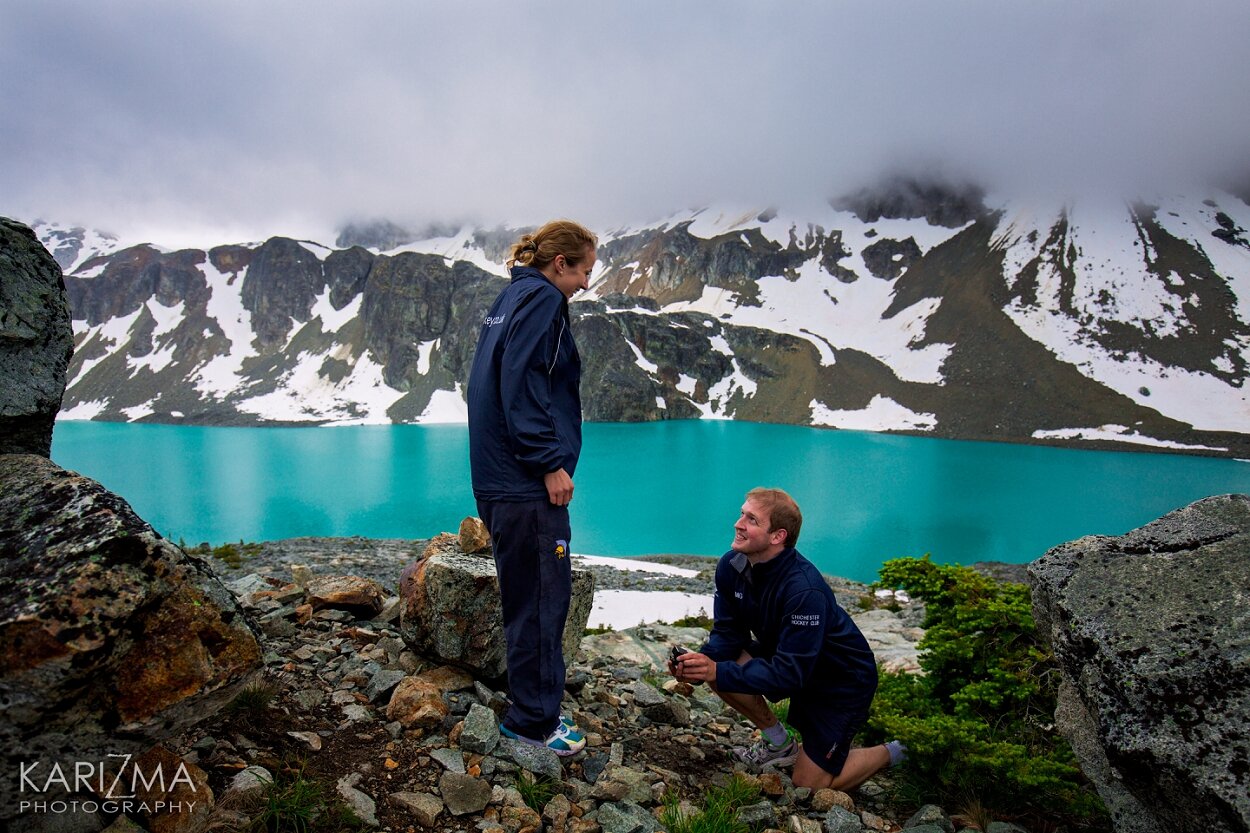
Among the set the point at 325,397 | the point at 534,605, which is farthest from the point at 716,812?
the point at 325,397

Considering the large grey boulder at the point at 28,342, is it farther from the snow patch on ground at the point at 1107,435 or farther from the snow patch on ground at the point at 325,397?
the snow patch on ground at the point at 325,397

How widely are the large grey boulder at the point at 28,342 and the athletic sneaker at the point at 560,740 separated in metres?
3.01

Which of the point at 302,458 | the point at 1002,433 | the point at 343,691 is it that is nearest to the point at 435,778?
the point at 343,691

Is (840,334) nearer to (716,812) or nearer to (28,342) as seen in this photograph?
(716,812)

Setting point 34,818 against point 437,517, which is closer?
point 34,818

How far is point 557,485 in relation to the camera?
3559 millimetres

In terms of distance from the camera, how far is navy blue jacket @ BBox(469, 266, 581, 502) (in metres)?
3.51

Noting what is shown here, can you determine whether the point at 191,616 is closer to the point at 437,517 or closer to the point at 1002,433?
the point at 437,517

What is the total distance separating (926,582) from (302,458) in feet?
259

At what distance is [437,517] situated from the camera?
39.3m

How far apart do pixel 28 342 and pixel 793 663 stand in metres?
4.70

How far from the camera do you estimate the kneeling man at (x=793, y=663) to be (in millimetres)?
3787

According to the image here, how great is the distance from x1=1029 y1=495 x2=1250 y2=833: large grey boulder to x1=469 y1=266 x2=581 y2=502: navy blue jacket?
277cm

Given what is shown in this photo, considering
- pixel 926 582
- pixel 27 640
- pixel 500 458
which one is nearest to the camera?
pixel 27 640
